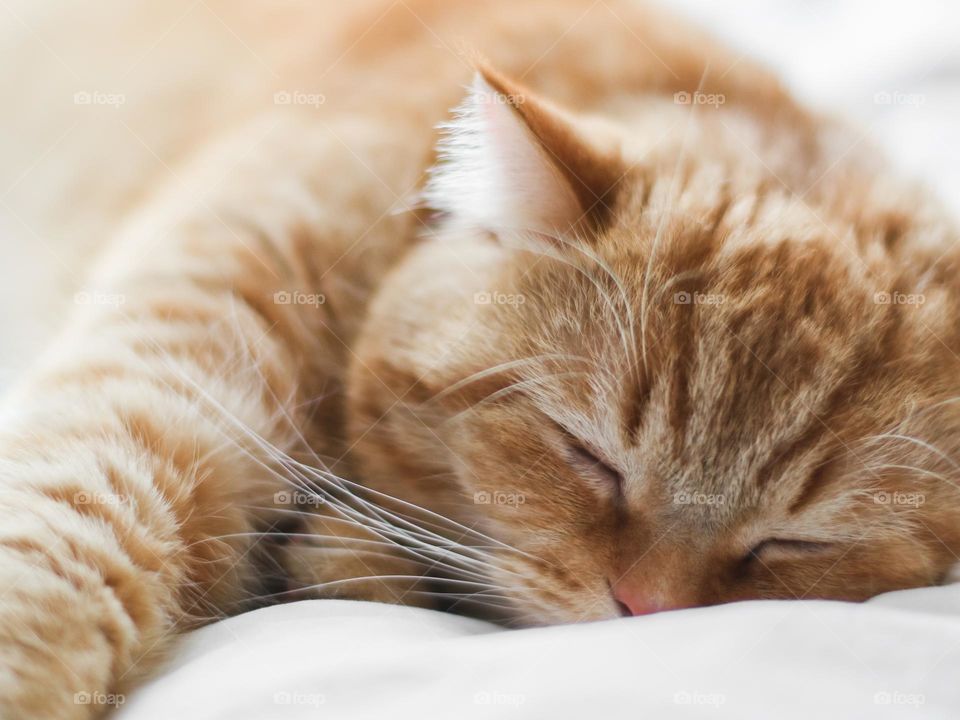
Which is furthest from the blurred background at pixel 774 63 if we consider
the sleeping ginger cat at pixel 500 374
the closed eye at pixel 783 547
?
the closed eye at pixel 783 547

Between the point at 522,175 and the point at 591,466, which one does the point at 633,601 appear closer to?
the point at 591,466

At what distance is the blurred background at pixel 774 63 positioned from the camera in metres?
1.77

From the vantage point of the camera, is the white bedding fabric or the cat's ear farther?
the cat's ear

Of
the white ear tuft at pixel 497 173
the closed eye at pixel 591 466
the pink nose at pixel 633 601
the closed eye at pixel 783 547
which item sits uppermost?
the white ear tuft at pixel 497 173

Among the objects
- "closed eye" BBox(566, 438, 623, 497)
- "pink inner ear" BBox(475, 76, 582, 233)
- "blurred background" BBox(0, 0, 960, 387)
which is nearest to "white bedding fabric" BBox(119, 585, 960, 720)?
"closed eye" BBox(566, 438, 623, 497)

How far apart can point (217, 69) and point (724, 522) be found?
1.44 meters

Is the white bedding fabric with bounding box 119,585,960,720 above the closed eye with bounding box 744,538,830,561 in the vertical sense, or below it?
above

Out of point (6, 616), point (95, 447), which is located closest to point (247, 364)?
point (95, 447)

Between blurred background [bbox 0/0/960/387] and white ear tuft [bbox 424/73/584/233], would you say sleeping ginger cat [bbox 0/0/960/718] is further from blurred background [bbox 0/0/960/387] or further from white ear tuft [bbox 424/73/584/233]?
blurred background [bbox 0/0/960/387]

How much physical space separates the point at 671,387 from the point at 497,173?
37cm

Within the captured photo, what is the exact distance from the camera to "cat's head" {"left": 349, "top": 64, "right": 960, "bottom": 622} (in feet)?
3.60

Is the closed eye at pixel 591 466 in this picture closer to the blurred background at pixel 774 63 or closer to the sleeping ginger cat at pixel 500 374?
the sleeping ginger cat at pixel 500 374

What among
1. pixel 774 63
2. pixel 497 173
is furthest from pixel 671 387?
pixel 774 63

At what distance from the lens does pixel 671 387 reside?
1.12 metres
